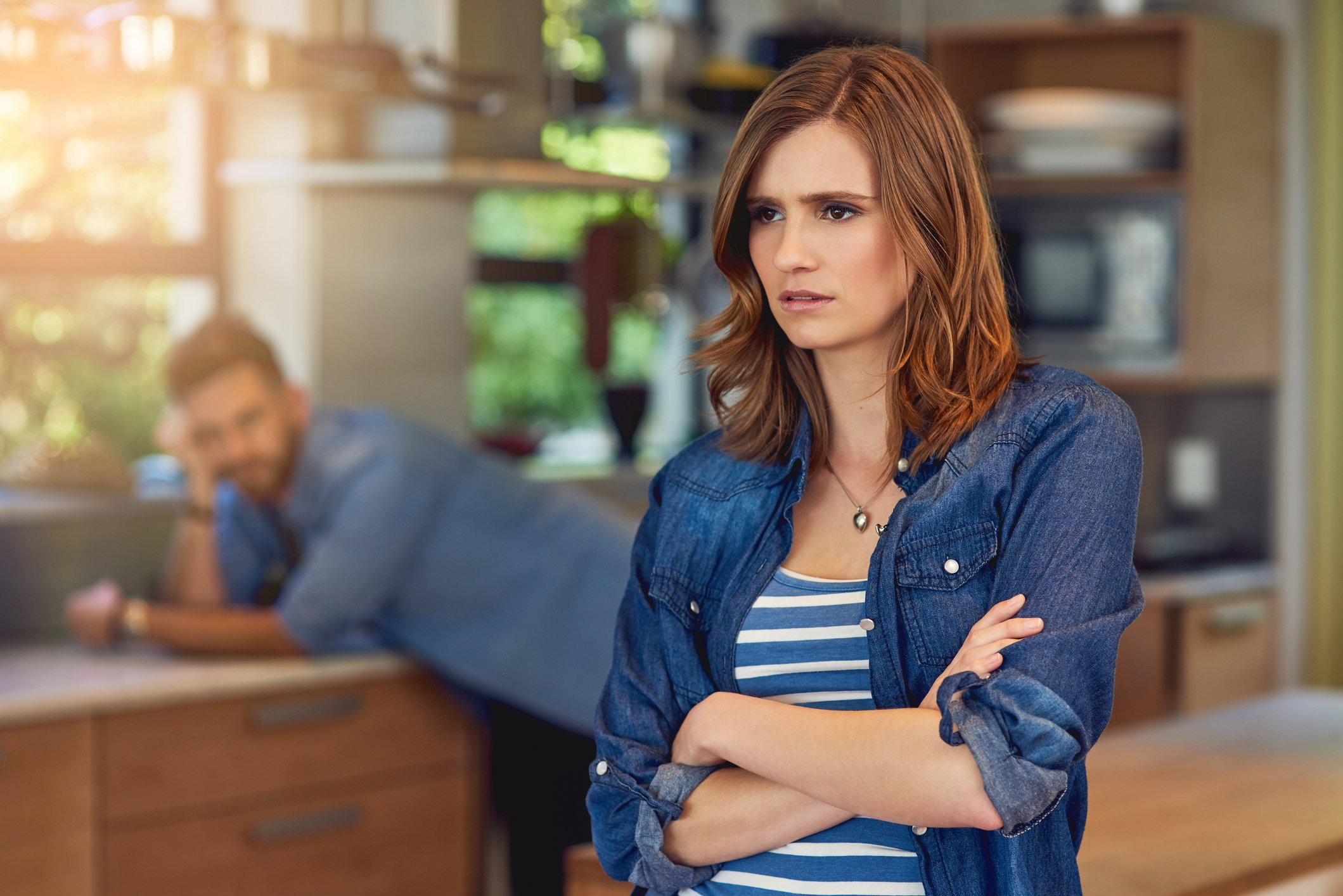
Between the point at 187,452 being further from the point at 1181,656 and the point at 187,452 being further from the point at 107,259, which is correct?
the point at 1181,656

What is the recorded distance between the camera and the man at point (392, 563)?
2820mm

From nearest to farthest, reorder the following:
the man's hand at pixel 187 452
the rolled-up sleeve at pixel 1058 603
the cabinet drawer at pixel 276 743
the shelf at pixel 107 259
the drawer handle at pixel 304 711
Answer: the rolled-up sleeve at pixel 1058 603 → the cabinet drawer at pixel 276 743 → the drawer handle at pixel 304 711 → the man's hand at pixel 187 452 → the shelf at pixel 107 259

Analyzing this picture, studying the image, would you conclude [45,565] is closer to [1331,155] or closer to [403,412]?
[403,412]

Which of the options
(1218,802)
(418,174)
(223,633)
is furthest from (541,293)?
(1218,802)

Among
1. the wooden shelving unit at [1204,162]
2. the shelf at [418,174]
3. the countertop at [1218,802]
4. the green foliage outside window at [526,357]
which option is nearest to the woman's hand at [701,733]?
the countertop at [1218,802]

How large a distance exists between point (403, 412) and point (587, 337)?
43cm

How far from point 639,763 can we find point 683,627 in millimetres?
121

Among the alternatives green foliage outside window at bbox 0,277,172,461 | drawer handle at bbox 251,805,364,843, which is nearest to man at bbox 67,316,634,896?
drawer handle at bbox 251,805,364,843

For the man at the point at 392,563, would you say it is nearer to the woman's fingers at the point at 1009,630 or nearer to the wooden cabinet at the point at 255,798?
the wooden cabinet at the point at 255,798

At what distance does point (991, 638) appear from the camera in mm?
1229

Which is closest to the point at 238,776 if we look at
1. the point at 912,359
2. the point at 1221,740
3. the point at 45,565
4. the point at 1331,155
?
the point at 45,565

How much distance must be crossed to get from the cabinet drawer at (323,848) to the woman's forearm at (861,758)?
1.63m

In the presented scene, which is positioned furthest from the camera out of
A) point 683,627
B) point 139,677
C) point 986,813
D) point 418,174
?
point 418,174

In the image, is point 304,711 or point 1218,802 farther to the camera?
point 304,711
